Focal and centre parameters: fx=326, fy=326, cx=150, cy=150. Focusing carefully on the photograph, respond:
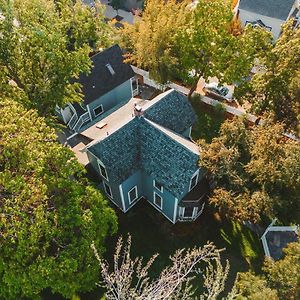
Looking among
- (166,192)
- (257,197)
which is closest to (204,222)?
(166,192)

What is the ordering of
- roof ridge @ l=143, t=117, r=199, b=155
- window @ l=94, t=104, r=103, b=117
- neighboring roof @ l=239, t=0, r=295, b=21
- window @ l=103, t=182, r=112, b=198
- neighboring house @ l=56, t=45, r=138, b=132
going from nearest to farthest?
roof ridge @ l=143, t=117, r=199, b=155, window @ l=103, t=182, r=112, b=198, neighboring house @ l=56, t=45, r=138, b=132, window @ l=94, t=104, r=103, b=117, neighboring roof @ l=239, t=0, r=295, b=21

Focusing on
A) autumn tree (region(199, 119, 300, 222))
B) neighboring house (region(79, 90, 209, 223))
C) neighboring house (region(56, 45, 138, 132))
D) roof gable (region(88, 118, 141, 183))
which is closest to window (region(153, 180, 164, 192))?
neighboring house (region(79, 90, 209, 223))

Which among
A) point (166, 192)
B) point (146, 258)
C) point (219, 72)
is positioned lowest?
point (146, 258)

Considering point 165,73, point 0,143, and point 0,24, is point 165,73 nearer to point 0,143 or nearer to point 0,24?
point 0,24

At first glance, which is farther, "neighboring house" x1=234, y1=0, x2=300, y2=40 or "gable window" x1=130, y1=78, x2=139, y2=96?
"neighboring house" x1=234, y1=0, x2=300, y2=40

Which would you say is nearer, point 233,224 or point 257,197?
point 257,197

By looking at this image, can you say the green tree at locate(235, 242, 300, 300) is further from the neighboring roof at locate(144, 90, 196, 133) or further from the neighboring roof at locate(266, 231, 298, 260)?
the neighboring roof at locate(144, 90, 196, 133)

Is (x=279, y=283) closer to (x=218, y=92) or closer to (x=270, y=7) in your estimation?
(x=218, y=92)
